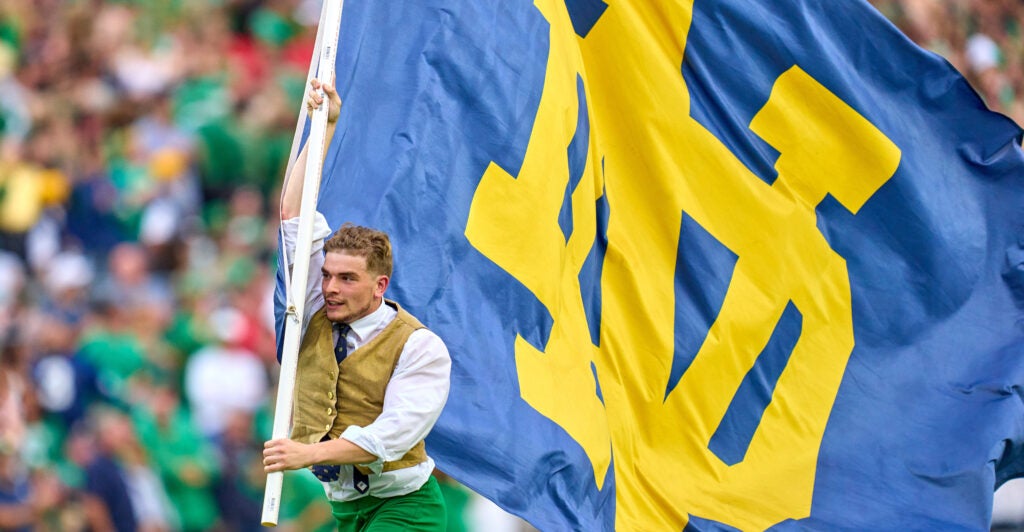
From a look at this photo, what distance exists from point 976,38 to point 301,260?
1027cm

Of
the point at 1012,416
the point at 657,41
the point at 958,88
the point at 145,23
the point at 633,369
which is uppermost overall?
the point at 145,23

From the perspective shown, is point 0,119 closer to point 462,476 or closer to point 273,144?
point 273,144

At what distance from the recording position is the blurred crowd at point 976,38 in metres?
12.8

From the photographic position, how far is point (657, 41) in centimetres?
622

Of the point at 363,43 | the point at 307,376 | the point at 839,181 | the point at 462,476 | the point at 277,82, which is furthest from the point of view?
the point at 277,82

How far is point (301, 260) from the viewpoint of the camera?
15.1 feet

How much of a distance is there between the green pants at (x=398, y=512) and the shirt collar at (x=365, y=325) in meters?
0.53

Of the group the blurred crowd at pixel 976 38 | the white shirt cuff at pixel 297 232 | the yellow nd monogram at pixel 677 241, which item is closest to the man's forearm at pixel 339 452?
the white shirt cuff at pixel 297 232

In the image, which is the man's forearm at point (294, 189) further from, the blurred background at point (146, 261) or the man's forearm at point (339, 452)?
the blurred background at point (146, 261)

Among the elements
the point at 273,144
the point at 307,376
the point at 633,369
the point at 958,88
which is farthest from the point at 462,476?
the point at 273,144

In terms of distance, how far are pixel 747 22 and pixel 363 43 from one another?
5.16ft

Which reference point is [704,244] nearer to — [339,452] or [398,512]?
[398,512]

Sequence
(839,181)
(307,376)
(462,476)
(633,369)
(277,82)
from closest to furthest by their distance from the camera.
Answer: (307,376) < (462,476) < (633,369) < (839,181) < (277,82)

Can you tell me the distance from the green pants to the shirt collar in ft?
1.73
